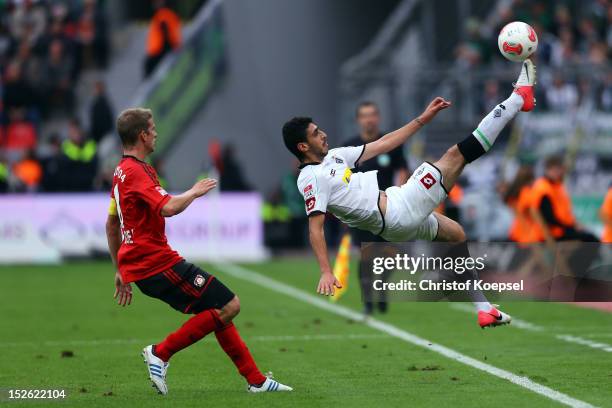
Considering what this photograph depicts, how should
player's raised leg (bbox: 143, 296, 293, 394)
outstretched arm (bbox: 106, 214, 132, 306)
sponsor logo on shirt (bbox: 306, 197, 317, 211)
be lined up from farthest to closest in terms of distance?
1. sponsor logo on shirt (bbox: 306, 197, 317, 211)
2. outstretched arm (bbox: 106, 214, 132, 306)
3. player's raised leg (bbox: 143, 296, 293, 394)

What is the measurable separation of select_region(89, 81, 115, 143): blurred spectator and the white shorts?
17576mm

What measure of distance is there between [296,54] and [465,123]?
624 cm

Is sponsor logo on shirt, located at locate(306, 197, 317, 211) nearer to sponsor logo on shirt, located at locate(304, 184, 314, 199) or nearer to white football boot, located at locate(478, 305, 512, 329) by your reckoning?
sponsor logo on shirt, located at locate(304, 184, 314, 199)

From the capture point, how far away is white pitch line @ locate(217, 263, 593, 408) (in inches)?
352

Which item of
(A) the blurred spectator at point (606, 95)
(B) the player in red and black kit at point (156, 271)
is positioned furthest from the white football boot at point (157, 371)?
(A) the blurred spectator at point (606, 95)

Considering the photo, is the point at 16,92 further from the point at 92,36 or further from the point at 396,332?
the point at 396,332

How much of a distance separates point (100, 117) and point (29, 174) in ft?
7.22

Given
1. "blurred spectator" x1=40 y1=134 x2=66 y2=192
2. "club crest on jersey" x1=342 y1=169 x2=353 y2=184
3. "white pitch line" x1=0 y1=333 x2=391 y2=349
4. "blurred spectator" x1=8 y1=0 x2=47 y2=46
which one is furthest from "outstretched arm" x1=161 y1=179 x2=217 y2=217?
"blurred spectator" x1=8 y1=0 x2=47 y2=46

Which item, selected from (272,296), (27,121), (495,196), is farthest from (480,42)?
(272,296)

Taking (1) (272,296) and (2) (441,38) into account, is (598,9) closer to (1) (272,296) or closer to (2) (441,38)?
(2) (441,38)

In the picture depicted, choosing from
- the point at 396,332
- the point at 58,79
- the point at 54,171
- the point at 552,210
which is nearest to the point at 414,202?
the point at 396,332

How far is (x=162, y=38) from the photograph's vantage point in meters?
29.1

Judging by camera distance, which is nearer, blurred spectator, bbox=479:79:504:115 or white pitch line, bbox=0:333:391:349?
white pitch line, bbox=0:333:391:349

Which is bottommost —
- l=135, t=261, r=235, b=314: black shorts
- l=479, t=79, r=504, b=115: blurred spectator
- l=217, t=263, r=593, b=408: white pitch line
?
l=217, t=263, r=593, b=408: white pitch line
